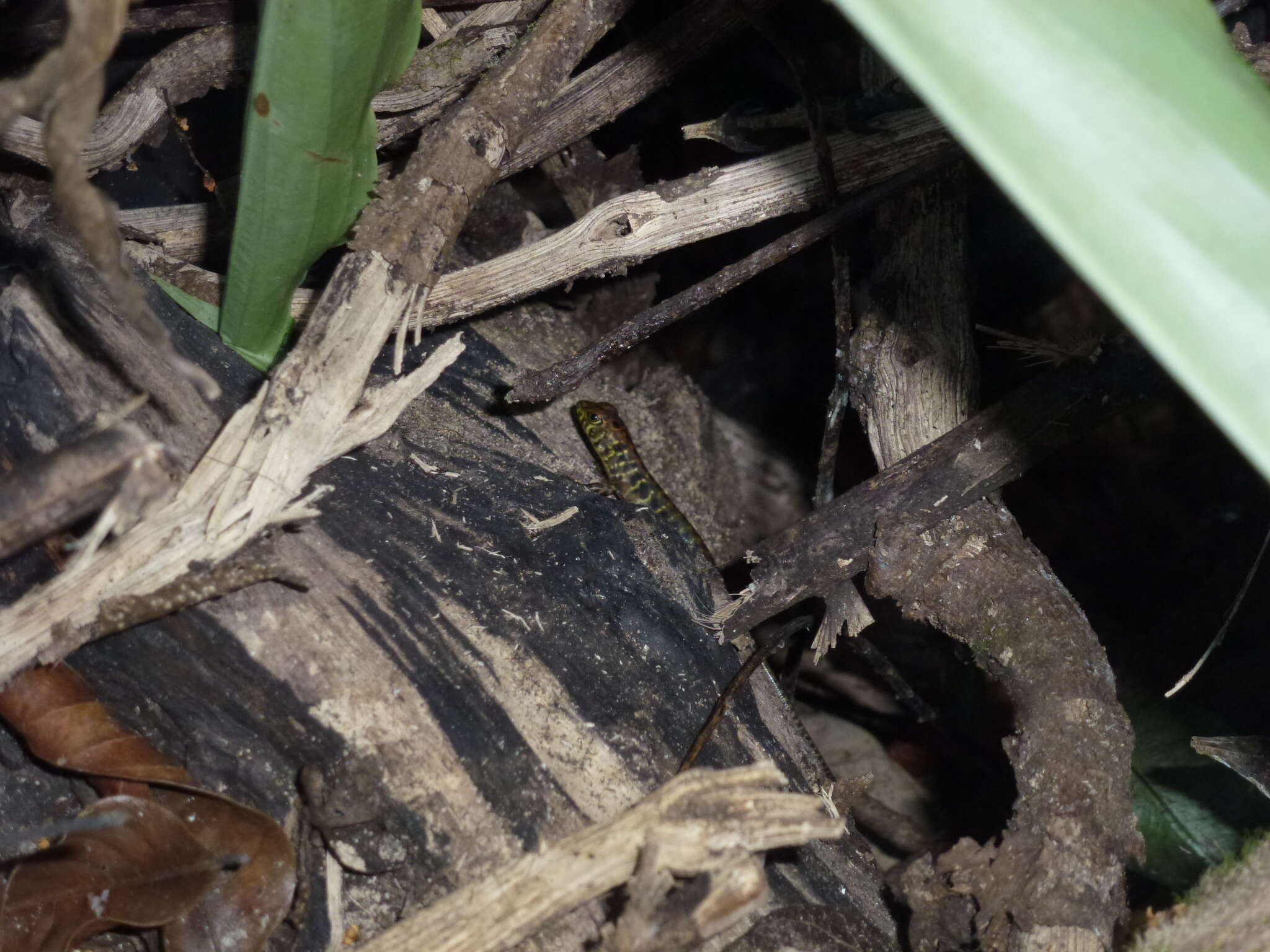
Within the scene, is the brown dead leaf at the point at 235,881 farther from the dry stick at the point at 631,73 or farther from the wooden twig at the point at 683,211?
the dry stick at the point at 631,73

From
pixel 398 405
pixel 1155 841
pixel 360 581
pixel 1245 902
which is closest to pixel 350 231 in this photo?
pixel 398 405

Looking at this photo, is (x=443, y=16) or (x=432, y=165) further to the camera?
(x=443, y=16)

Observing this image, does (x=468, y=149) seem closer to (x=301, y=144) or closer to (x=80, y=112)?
(x=301, y=144)

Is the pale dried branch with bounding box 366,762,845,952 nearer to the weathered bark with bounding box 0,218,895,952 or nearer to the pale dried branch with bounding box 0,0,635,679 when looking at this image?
the weathered bark with bounding box 0,218,895,952

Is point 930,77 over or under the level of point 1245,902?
over

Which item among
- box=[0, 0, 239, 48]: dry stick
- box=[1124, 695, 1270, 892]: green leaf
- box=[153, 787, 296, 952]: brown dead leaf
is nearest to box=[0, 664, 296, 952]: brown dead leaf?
box=[153, 787, 296, 952]: brown dead leaf

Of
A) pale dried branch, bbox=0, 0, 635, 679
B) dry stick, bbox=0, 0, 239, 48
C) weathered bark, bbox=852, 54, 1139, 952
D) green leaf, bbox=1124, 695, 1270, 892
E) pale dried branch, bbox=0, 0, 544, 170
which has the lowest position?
green leaf, bbox=1124, 695, 1270, 892

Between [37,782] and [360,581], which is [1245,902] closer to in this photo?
[360,581]
